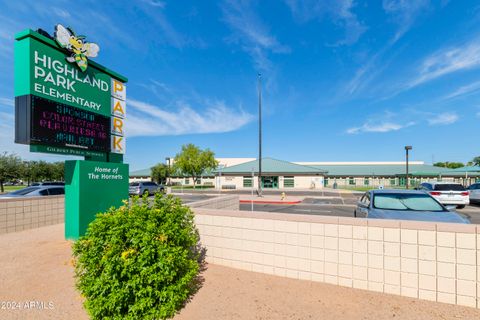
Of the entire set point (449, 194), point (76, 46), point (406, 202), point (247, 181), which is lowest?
point (247, 181)

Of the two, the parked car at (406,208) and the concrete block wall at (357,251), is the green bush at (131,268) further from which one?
the parked car at (406,208)

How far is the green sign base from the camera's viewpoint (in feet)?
22.1

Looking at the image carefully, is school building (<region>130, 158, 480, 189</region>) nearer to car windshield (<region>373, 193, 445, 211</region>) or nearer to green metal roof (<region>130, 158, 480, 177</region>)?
green metal roof (<region>130, 158, 480, 177</region>)

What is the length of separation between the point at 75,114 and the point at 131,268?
5774 millimetres

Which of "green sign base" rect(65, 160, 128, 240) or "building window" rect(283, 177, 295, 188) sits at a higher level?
"green sign base" rect(65, 160, 128, 240)

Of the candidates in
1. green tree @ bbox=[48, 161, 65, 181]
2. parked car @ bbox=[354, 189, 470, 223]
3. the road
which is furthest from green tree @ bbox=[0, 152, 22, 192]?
parked car @ bbox=[354, 189, 470, 223]

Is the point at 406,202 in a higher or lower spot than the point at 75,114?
lower

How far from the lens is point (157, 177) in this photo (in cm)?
5628

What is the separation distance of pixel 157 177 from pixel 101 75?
51.6 m

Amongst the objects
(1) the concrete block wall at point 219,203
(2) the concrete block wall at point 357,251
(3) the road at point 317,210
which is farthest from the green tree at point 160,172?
(2) the concrete block wall at point 357,251

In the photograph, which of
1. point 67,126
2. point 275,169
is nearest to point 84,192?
point 67,126

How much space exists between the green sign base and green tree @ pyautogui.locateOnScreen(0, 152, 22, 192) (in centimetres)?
3953

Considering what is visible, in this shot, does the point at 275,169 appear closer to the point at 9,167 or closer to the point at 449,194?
the point at 449,194

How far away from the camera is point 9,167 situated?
34.3m
